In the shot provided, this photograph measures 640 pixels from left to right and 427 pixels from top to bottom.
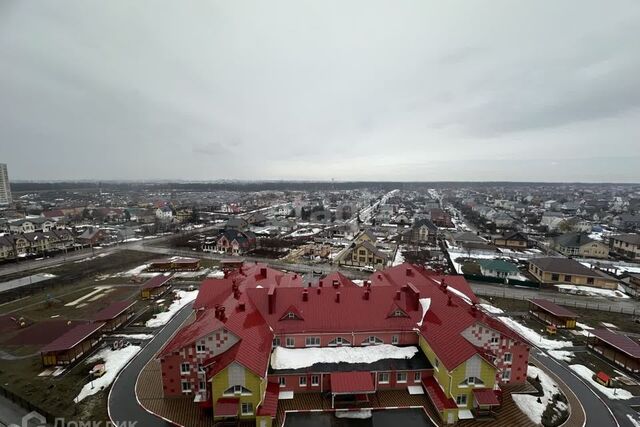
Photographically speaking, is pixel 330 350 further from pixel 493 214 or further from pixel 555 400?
pixel 493 214

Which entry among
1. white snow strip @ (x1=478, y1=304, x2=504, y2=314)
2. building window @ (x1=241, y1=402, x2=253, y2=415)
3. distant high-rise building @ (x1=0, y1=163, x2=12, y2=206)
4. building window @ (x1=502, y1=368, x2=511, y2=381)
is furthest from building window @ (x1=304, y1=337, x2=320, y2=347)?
distant high-rise building @ (x1=0, y1=163, x2=12, y2=206)

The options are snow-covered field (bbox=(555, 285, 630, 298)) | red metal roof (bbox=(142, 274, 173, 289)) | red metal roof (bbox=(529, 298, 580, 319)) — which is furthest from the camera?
snow-covered field (bbox=(555, 285, 630, 298))

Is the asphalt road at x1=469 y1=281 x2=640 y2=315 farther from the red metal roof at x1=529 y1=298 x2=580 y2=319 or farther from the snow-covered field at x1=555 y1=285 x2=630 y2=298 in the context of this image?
the red metal roof at x1=529 y1=298 x2=580 y2=319

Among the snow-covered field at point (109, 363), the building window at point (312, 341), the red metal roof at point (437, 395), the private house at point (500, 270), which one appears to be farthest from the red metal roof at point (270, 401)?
the private house at point (500, 270)

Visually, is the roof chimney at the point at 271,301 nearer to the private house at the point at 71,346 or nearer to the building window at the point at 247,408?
the building window at the point at 247,408

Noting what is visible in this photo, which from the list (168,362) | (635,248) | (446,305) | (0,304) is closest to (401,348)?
(446,305)
